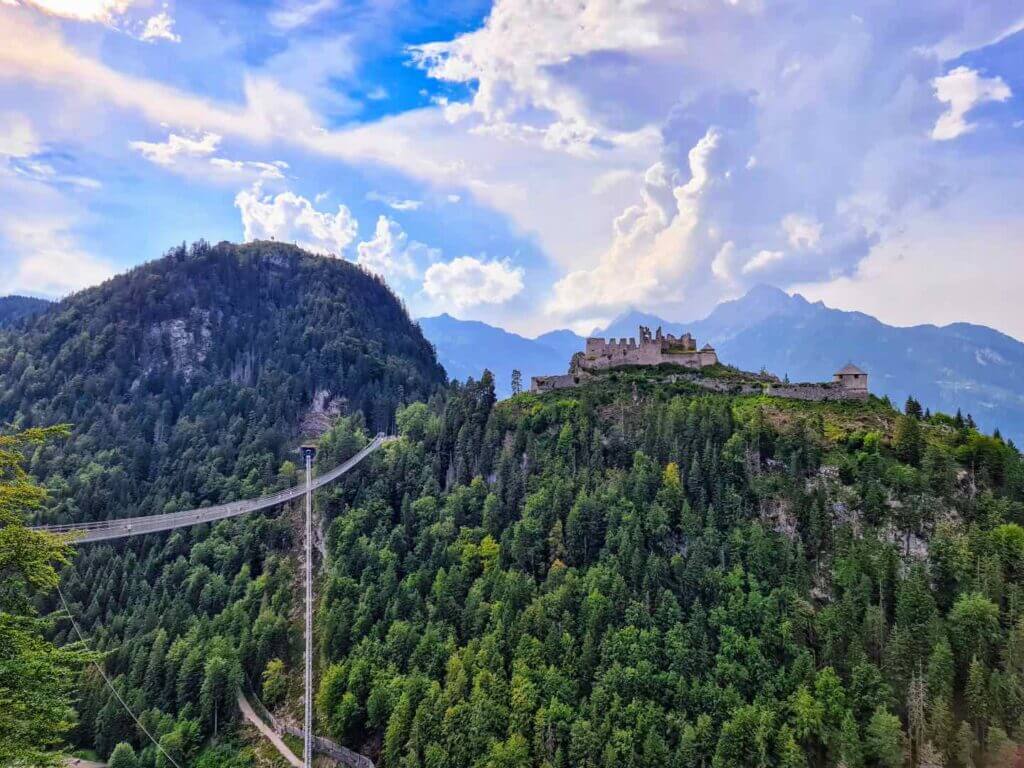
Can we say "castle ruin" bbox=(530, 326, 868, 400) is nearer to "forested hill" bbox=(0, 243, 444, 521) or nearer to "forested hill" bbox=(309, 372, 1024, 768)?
"forested hill" bbox=(309, 372, 1024, 768)

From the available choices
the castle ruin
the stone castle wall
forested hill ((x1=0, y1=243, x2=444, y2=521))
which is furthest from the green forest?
the castle ruin

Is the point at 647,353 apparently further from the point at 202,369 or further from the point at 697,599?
the point at 202,369

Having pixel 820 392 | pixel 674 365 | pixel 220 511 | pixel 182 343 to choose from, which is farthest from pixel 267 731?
pixel 182 343

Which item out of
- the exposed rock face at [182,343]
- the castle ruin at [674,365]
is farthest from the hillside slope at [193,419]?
the castle ruin at [674,365]

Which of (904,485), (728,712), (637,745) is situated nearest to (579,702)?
(637,745)

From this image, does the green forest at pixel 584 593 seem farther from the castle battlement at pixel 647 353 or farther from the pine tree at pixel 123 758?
the castle battlement at pixel 647 353

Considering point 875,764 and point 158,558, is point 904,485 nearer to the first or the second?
point 875,764

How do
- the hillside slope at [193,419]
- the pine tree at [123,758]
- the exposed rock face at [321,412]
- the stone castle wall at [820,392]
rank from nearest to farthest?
1. the pine tree at [123,758]
2. the hillside slope at [193,419]
3. the stone castle wall at [820,392]
4. the exposed rock face at [321,412]
